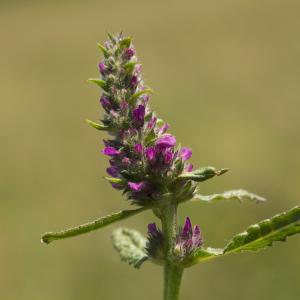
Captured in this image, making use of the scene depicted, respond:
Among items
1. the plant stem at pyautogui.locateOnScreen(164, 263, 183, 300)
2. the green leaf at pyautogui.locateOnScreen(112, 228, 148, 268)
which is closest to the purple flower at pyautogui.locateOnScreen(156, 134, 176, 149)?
the plant stem at pyautogui.locateOnScreen(164, 263, 183, 300)

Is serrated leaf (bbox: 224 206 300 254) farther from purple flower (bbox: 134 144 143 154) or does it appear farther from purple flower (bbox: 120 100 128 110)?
purple flower (bbox: 120 100 128 110)

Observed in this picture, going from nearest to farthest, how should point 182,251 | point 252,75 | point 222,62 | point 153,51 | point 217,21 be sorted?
point 182,251, point 252,75, point 222,62, point 153,51, point 217,21

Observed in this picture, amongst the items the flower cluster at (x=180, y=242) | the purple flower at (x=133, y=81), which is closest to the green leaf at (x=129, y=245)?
the flower cluster at (x=180, y=242)

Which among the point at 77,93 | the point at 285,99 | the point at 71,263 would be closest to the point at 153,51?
the point at 77,93

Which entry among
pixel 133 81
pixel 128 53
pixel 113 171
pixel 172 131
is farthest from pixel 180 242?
pixel 172 131

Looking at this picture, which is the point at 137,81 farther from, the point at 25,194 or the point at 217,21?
the point at 217,21

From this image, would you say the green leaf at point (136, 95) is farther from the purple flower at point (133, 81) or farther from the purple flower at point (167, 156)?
the purple flower at point (167, 156)

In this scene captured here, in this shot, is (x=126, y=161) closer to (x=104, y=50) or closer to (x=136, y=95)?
(x=136, y=95)
